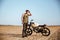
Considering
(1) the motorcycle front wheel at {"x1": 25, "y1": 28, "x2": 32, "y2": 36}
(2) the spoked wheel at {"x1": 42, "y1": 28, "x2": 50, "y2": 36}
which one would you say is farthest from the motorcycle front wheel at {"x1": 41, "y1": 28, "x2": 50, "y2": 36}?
(1) the motorcycle front wheel at {"x1": 25, "y1": 28, "x2": 32, "y2": 36}

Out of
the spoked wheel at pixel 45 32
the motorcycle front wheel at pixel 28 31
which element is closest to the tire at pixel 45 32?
the spoked wheel at pixel 45 32

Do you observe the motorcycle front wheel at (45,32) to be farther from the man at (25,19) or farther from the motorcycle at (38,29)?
the man at (25,19)

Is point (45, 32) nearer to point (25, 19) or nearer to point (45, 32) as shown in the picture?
point (45, 32)

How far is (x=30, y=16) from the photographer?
7.98 feet

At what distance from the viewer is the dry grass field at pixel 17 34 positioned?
7.82 ft

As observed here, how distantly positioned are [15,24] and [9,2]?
323mm

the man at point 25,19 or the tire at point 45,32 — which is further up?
the man at point 25,19

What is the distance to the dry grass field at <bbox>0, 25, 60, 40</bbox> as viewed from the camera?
7.82ft

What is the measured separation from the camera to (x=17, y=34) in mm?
2459

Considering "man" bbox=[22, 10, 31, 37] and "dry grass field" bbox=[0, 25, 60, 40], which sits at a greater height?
"man" bbox=[22, 10, 31, 37]

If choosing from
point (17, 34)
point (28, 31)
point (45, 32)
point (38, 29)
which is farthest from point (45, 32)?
point (17, 34)

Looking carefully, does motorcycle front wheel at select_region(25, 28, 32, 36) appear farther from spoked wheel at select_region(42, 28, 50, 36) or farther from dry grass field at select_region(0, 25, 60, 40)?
spoked wheel at select_region(42, 28, 50, 36)

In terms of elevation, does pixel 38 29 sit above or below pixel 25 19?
below

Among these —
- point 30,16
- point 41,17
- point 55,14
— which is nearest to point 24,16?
point 30,16
